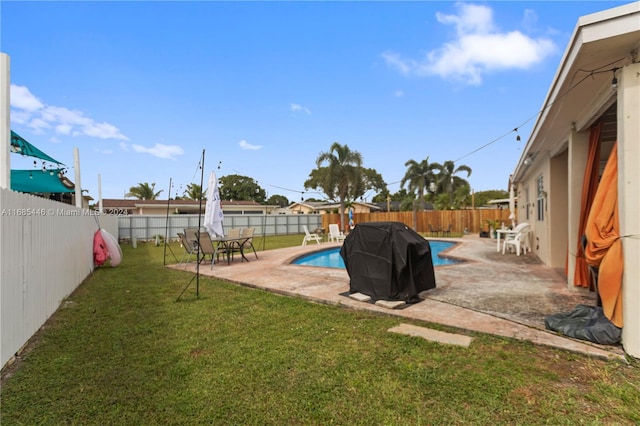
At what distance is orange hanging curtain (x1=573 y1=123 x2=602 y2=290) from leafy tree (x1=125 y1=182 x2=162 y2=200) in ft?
140

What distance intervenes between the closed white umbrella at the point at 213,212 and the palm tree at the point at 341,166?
15.3 m

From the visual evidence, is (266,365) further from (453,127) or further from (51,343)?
(453,127)

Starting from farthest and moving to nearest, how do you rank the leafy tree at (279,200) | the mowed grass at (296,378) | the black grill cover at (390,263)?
the leafy tree at (279,200) < the black grill cover at (390,263) < the mowed grass at (296,378)

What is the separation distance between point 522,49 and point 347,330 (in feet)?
27.5

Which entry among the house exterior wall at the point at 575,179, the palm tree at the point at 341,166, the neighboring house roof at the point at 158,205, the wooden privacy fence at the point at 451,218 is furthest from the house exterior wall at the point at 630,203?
the neighboring house roof at the point at 158,205

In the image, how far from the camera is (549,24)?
6.52 meters

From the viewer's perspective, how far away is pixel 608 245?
302cm

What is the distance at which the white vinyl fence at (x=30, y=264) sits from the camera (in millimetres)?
2778

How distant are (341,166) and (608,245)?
67.5ft

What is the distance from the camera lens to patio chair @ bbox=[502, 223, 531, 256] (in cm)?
961

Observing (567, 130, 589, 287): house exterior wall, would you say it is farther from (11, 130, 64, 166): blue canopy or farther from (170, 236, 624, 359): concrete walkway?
(11, 130, 64, 166): blue canopy

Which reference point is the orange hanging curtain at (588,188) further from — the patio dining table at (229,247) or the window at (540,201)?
the patio dining table at (229,247)

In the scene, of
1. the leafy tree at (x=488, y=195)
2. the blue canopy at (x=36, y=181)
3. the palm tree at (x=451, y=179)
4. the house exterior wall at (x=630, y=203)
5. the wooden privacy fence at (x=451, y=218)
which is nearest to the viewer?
the house exterior wall at (x=630, y=203)

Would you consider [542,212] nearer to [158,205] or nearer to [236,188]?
[158,205]
